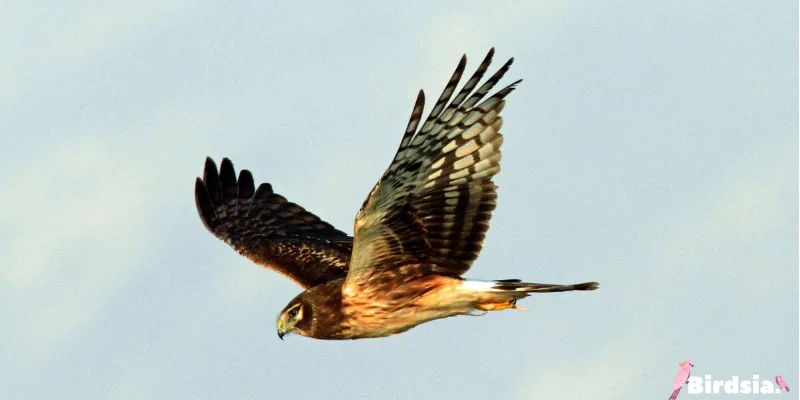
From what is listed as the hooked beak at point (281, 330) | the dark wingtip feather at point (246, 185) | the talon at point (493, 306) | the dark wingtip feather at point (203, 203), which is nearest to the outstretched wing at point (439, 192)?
the talon at point (493, 306)

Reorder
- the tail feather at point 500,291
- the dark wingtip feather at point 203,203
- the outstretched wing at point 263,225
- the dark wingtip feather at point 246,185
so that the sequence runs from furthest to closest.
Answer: the dark wingtip feather at point 246,185, the dark wingtip feather at point 203,203, the outstretched wing at point 263,225, the tail feather at point 500,291

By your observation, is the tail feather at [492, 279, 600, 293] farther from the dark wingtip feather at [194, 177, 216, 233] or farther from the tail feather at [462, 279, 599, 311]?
the dark wingtip feather at [194, 177, 216, 233]

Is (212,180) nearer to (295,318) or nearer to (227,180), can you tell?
(227,180)

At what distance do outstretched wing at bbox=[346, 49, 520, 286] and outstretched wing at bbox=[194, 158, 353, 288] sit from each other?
2.79 m

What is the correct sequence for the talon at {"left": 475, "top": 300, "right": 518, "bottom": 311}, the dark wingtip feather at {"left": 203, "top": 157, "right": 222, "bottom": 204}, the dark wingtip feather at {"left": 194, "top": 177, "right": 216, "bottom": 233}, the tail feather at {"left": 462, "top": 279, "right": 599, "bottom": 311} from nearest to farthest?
the tail feather at {"left": 462, "top": 279, "right": 599, "bottom": 311} < the talon at {"left": 475, "top": 300, "right": 518, "bottom": 311} < the dark wingtip feather at {"left": 194, "top": 177, "right": 216, "bottom": 233} < the dark wingtip feather at {"left": 203, "top": 157, "right": 222, "bottom": 204}

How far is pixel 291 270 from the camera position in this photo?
1579cm

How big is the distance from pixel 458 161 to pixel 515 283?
1453mm

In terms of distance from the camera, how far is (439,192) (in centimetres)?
1293

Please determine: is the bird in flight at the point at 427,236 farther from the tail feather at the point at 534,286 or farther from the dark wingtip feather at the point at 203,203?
the dark wingtip feather at the point at 203,203

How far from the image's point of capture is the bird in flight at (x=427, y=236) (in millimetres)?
12500

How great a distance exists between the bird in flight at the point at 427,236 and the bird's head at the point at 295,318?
0.01 meters

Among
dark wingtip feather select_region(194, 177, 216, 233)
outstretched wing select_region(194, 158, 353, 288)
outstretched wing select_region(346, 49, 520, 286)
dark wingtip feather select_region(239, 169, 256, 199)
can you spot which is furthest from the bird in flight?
dark wingtip feather select_region(239, 169, 256, 199)

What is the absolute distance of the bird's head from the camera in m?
13.8

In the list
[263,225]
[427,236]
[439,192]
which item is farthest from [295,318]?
[263,225]
